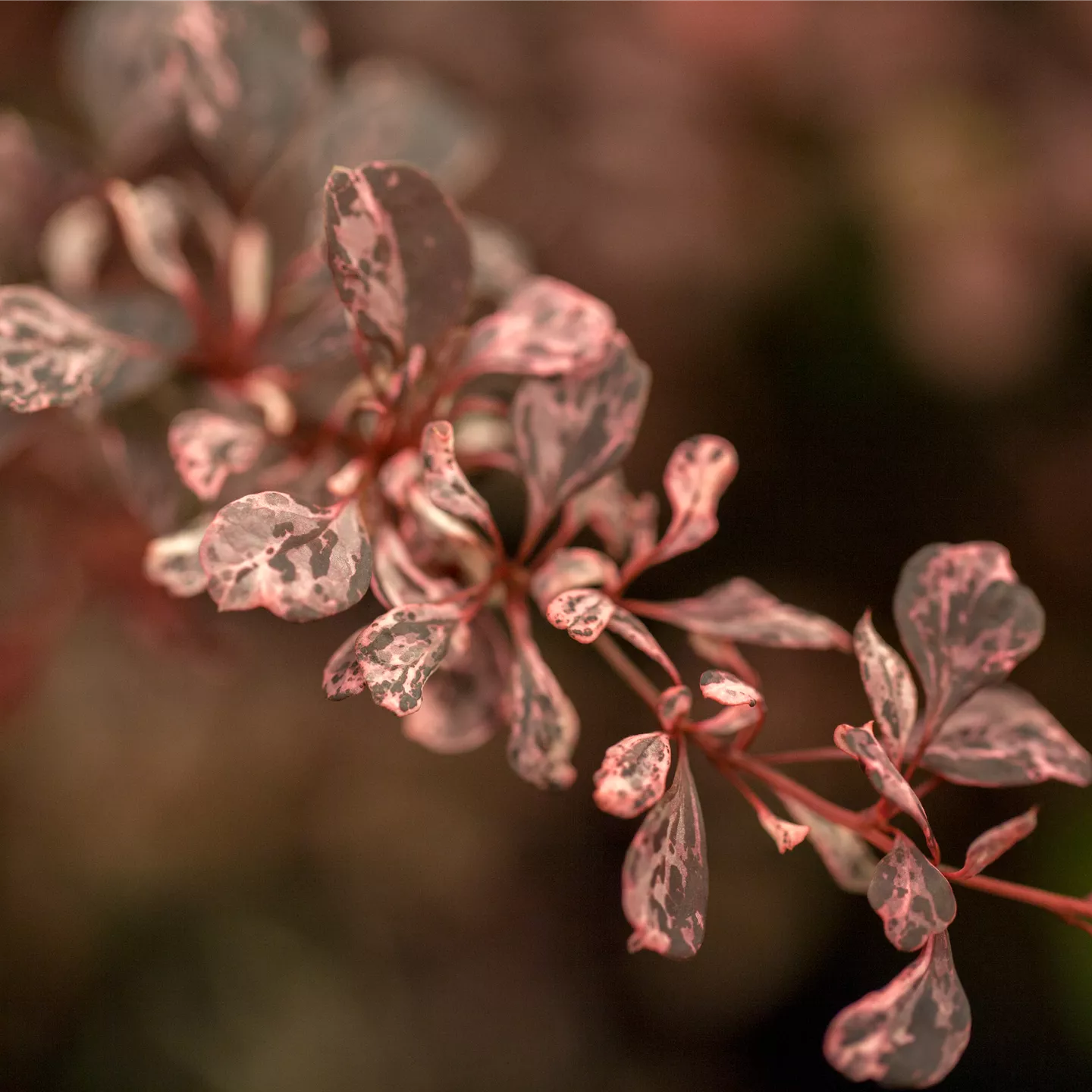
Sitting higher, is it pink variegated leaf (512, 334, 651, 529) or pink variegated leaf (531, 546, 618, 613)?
pink variegated leaf (512, 334, 651, 529)

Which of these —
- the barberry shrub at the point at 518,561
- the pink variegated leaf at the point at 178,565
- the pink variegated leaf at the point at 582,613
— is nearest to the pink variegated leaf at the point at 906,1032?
the barberry shrub at the point at 518,561

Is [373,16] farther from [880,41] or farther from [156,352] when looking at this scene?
[156,352]

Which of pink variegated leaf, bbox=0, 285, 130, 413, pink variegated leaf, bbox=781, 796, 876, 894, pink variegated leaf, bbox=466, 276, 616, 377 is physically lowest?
pink variegated leaf, bbox=781, 796, 876, 894

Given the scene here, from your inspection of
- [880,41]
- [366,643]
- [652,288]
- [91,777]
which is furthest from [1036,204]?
[91,777]

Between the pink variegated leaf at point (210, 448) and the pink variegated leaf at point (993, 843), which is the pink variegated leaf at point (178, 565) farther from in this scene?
the pink variegated leaf at point (993, 843)

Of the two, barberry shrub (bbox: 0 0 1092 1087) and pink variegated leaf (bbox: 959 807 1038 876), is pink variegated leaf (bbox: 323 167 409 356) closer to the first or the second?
barberry shrub (bbox: 0 0 1092 1087)

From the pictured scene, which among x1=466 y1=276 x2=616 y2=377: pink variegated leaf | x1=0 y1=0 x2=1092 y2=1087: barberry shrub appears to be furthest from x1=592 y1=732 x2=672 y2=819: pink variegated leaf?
x1=466 y1=276 x2=616 y2=377: pink variegated leaf
